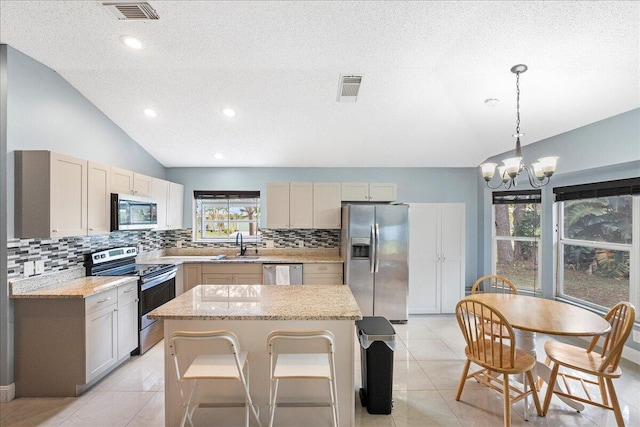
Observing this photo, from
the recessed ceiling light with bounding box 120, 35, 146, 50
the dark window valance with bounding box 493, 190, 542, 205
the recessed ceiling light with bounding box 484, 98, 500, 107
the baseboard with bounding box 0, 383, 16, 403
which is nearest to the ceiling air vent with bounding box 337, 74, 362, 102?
the recessed ceiling light with bounding box 484, 98, 500, 107

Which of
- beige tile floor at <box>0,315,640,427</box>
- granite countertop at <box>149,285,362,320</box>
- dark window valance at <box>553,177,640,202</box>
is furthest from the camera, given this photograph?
dark window valance at <box>553,177,640,202</box>

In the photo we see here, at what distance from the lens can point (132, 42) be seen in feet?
8.06

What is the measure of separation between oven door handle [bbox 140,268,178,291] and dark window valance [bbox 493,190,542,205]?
4891 mm

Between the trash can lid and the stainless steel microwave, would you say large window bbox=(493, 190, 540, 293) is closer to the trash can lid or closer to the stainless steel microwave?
the trash can lid

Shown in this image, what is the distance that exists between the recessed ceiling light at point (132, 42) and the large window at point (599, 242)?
4.83 metres

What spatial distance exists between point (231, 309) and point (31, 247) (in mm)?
2001

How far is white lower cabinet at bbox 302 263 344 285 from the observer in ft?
14.6

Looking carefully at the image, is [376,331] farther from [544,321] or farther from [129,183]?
[129,183]

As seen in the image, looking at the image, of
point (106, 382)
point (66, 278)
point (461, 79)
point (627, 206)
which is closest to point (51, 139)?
point (66, 278)

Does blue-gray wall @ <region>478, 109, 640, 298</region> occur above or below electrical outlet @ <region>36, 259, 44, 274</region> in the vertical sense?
above

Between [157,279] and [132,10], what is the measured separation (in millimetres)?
2704

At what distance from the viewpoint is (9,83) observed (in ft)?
8.02

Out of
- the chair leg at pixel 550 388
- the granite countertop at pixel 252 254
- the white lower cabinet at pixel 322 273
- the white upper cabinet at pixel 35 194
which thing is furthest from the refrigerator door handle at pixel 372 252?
the white upper cabinet at pixel 35 194

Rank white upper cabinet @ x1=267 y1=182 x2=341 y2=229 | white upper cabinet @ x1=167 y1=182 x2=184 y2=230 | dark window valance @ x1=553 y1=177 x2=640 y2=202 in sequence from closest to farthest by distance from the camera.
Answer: dark window valance @ x1=553 y1=177 x2=640 y2=202 < white upper cabinet @ x1=167 y1=182 x2=184 y2=230 < white upper cabinet @ x1=267 y1=182 x2=341 y2=229
